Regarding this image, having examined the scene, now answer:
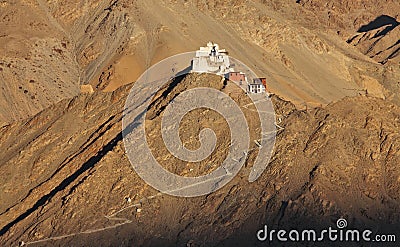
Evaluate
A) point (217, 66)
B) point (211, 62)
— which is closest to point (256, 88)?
point (217, 66)

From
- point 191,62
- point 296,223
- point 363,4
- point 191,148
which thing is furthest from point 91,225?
point 363,4

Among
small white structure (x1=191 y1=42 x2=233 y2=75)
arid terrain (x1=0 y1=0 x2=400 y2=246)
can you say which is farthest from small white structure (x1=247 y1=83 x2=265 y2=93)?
small white structure (x1=191 y1=42 x2=233 y2=75)

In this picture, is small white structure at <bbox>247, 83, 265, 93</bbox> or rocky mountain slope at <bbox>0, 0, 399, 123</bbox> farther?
rocky mountain slope at <bbox>0, 0, 399, 123</bbox>

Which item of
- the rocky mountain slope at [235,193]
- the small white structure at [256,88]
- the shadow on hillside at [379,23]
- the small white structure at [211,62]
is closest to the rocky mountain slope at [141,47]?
the small white structure at [211,62]

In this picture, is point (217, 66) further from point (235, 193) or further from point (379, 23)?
point (379, 23)

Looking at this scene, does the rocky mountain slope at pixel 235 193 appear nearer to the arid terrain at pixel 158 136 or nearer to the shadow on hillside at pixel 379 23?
the arid terrain at pixel 158 136

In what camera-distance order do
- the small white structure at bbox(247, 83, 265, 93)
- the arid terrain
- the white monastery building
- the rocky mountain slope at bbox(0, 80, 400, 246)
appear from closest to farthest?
the rocky mountain slope at bbox(0, 80, 400, 246) < the arid terrain < the small white structure at bbox(247, 83, 265, 93) < the white monastery building

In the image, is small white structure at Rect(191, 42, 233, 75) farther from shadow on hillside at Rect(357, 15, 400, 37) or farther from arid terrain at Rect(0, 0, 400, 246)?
shadow on hillside at Rect(357, 15, 400, 37)
